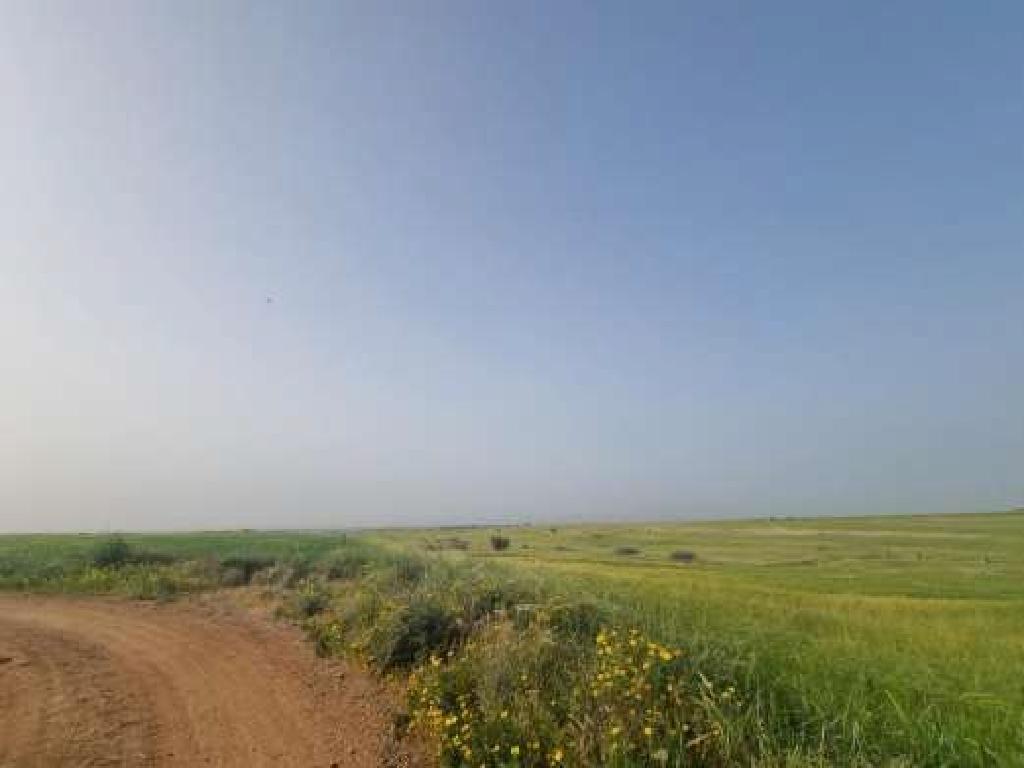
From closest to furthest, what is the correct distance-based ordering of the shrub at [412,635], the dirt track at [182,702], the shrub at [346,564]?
the dirt track at [182,702] → the shrub at [412,635] → the shrub at [346,564]

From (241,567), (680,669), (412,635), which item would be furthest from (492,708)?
(241,567)

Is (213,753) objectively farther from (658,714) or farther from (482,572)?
(482,572)

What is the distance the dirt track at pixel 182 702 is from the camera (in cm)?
629

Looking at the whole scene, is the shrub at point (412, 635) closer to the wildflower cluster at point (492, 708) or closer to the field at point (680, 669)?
the field at point (680, 669)

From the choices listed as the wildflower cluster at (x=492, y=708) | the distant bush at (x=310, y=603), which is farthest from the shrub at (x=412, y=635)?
the distant bush at (x=310, y=603)

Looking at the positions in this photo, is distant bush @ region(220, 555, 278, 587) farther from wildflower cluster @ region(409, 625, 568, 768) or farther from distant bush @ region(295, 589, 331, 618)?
wildflower cluster @ region(409, 625, 568, 768)

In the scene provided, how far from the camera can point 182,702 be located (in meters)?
7.82

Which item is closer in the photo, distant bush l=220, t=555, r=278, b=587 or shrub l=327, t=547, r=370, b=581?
shrub l=327, t=547, r=370, b=581

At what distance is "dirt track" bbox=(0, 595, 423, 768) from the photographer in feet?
20.6

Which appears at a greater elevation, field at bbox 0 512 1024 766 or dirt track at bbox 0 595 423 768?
field at bbox 0 512 1024 766

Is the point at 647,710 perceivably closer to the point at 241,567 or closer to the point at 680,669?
the point at 680,669

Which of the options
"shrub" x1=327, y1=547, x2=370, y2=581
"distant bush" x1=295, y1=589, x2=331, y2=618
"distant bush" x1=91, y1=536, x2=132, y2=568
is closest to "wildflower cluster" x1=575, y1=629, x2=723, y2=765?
"distant bush" x1=295, y1=589, x2=331, y2=618

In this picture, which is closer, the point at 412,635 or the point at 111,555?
the point at 412,635

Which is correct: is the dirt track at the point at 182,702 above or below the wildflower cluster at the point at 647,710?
below
